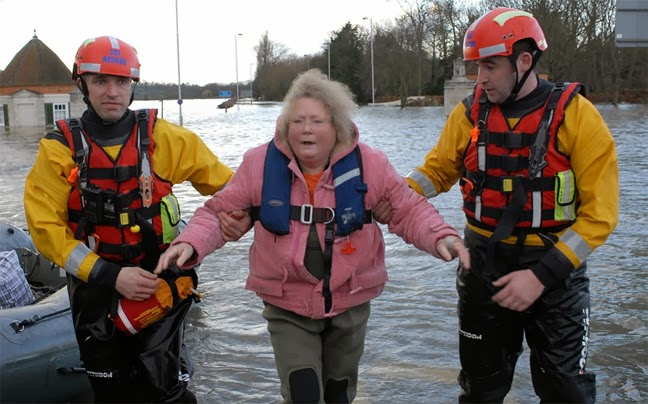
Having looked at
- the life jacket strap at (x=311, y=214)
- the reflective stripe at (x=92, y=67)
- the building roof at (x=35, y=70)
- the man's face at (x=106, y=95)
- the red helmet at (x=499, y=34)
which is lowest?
the life jacket strap at (x=311, y=214)

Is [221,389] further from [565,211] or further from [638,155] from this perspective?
[638,155]

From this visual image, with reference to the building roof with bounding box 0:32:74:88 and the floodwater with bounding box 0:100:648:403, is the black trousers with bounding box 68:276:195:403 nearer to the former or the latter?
the floodwater with bounding box 0:100:648:403

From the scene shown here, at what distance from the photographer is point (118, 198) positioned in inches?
152

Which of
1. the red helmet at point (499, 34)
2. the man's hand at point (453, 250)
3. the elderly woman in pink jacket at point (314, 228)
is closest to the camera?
the man's hand at point (453, 250)

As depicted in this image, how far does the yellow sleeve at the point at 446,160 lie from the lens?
13.6ft

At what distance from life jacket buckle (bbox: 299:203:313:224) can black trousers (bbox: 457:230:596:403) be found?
3.34 ft

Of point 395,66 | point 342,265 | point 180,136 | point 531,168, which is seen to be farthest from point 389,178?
point 395,66

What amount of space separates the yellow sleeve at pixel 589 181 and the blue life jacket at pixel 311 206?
100 cm

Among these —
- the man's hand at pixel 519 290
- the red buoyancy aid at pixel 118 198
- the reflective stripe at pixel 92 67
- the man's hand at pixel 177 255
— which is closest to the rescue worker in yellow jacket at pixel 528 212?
the man's hand at pixel 519 290

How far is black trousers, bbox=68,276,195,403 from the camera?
3.86m

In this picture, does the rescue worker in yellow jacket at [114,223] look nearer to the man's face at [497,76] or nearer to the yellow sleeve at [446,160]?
the yellow sleeve at [446,160]

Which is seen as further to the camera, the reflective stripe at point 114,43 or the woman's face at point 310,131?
the reflective stripe at point 114,43

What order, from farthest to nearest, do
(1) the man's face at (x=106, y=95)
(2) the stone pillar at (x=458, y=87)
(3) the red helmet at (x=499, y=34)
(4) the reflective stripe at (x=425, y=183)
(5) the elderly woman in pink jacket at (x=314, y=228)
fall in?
(2) the stone pillar at (x=458, y=87) < (4) the reflective stripe at (x=425, y=183) < (1) the man's face at (x=106, y=95) < (3) the red helmet at (x=499, y=34) < (5) the elderly woman in pink jacket at (x=314, y=228)

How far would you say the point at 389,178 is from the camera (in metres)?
3.66
